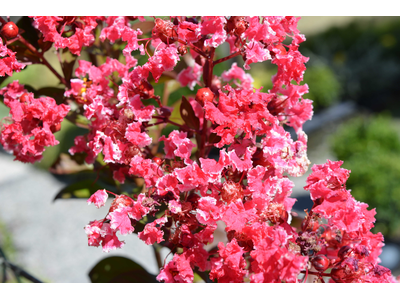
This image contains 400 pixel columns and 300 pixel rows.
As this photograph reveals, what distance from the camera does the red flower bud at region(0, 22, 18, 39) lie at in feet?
1.89

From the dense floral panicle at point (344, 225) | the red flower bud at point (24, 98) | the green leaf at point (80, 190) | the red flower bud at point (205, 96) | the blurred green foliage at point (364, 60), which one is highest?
the blurred green foliage at point (364, 60)

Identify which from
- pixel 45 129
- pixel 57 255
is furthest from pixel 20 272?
pixel 57 255

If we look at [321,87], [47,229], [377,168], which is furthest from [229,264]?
[321,87]

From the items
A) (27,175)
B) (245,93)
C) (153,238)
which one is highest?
(245,93)

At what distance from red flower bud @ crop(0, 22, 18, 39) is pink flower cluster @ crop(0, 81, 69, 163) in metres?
0.08

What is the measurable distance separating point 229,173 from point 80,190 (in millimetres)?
364

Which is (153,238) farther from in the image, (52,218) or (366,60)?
(366,60)

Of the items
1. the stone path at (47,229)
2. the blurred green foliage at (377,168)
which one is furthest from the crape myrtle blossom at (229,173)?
the blurred green foliage at (377,168)

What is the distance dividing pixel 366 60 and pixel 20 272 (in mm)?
4797

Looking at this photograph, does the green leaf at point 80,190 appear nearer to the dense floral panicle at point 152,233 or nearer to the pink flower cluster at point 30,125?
the pink flower cluster at point 30,125

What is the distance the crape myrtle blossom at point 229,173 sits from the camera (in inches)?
17.8

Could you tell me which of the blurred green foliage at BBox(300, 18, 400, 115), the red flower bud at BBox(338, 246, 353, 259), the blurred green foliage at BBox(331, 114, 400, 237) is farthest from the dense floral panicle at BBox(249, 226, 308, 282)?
the blurred green foliage at BBox(300, 18, 400, 115)

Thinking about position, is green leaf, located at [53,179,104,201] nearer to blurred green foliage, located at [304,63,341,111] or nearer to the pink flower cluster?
the pink flower cluster

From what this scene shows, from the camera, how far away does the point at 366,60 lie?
455 centimetres
